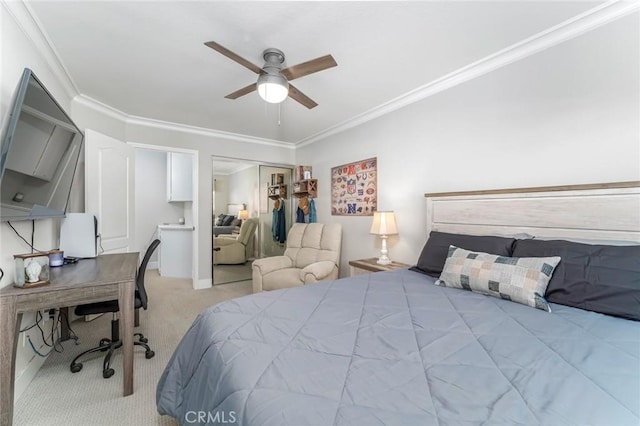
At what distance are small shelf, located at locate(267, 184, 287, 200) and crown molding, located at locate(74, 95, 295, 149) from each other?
Answer: 772 millimetres

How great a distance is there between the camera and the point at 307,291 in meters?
1.74

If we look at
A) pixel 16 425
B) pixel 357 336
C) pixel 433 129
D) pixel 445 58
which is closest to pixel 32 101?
pixel 16 425

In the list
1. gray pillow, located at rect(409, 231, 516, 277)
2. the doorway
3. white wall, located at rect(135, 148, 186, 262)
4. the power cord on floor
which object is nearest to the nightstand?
gray pillow, located at rect(409, 231, 516, 277)

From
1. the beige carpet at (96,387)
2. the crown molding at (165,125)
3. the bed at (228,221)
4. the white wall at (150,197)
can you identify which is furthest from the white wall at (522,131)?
the white wall at (150,197)

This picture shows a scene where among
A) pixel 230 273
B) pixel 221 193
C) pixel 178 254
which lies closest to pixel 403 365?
pixel 230 273

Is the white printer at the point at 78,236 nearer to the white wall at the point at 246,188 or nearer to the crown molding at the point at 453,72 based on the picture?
the crown molding at the point at 453,72

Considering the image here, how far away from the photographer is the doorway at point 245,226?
4992mm

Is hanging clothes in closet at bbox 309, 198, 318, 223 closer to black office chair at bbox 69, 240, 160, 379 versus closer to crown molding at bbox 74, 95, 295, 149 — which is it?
crown molding at bbox 74, 95, 295, 149

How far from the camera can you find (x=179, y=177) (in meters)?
5.20

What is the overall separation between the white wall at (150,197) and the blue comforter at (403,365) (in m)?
4.98

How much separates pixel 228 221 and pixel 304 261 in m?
3.84

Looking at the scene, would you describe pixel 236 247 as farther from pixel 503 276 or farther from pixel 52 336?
pixel 503 276

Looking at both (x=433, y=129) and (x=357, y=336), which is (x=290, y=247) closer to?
(x=433, y=129)

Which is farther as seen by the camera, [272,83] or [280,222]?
[280,222]
